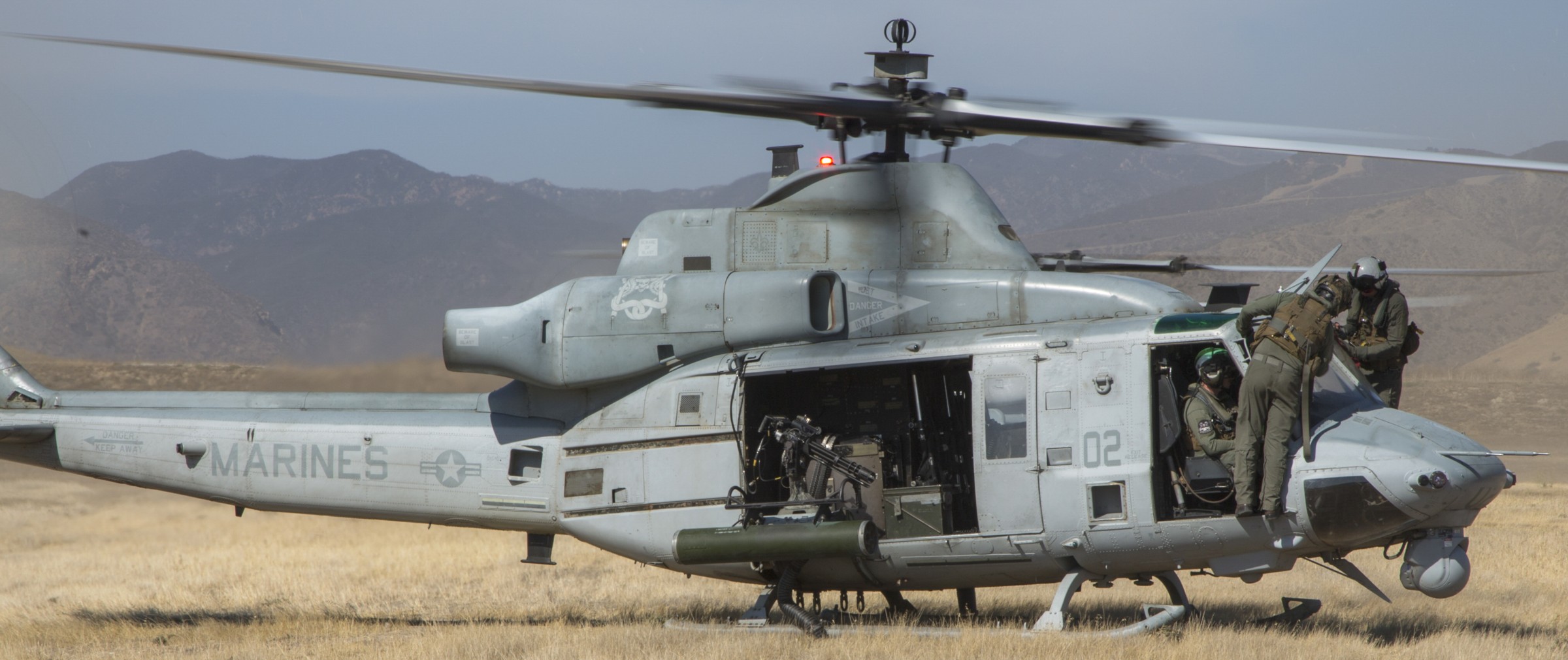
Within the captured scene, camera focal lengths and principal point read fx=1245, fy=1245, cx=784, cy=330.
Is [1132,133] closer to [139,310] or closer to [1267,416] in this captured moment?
[1267,416]

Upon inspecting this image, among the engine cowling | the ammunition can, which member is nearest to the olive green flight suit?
the ammunition can

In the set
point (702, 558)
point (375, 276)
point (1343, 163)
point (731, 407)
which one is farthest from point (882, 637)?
point (1343, 163)

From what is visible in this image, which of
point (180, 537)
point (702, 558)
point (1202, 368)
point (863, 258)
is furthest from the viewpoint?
point (180, 537)

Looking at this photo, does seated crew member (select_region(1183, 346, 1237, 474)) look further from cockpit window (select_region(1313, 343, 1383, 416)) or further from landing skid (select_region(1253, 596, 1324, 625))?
landing skid (select_region(1253, 596, 1324, 625))

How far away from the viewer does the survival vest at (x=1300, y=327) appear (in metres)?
7.54

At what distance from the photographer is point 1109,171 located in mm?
186250

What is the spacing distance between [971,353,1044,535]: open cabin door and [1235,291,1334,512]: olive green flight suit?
1269mm

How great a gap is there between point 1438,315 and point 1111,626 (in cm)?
7910

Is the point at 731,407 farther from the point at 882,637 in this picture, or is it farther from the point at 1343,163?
the point at 1343,163

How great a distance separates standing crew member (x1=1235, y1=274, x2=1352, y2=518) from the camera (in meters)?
7.55

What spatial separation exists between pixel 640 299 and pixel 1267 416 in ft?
14.4

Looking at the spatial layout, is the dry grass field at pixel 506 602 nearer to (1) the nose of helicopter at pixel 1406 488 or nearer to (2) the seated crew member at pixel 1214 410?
(1) the nose of helicopter at pixel 1406 488

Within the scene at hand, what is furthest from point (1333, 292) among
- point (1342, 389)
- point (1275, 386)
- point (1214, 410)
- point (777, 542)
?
point (777, 542)

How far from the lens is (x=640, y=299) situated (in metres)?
9.22
